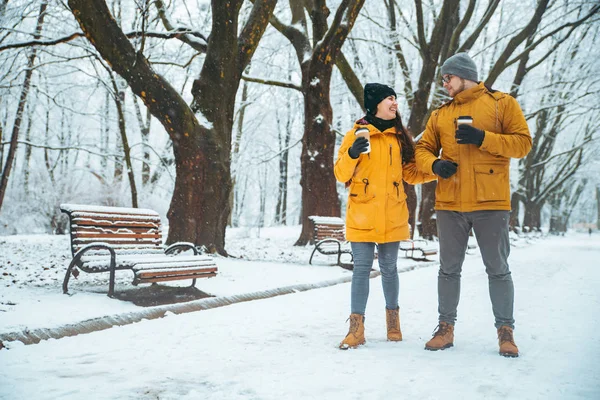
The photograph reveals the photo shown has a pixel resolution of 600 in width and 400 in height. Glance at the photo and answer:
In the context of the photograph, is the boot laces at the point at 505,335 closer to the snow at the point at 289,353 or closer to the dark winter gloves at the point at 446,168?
the snow at the point at 289,353

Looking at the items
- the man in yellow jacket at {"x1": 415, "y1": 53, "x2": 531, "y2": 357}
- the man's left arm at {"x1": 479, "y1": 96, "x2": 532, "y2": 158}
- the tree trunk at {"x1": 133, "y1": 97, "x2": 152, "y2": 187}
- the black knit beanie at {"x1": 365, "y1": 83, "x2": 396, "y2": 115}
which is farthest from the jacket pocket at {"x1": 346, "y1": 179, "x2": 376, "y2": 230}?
the tree trunk at {"x1": 133, "y1": 97, "x2": 152, "y2": 187}

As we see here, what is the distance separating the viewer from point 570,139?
3288 centimetres

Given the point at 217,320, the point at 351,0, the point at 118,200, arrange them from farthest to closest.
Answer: the point at 118,200
the point at 351,0
the point at 217,320

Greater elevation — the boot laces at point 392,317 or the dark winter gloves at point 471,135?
the dark winter gloves at point 471,135

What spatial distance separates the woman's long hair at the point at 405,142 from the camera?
3.72 metres

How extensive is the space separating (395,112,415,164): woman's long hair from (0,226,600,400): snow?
142cm

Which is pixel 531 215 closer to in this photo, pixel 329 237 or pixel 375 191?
pixel 329 237

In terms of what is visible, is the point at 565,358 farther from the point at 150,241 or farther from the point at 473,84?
the point at 150,241

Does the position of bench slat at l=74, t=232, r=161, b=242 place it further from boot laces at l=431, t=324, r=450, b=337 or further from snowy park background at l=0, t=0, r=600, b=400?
boot laces at l=431, t=324, r=450, b=337

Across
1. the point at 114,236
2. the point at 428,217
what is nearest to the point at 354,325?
the point at 114,236

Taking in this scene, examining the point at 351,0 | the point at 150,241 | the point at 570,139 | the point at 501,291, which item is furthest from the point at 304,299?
the point at 570,139

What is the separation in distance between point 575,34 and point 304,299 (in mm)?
20591

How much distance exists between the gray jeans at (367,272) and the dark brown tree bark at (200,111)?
16.4 feet

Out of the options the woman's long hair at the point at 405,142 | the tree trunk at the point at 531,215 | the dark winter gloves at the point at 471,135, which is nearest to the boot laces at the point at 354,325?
the woman's long hair at the point at 405,142
